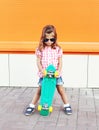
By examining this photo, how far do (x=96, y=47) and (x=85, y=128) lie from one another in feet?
8.87

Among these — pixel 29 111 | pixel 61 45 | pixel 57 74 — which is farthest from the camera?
pixel 61 45

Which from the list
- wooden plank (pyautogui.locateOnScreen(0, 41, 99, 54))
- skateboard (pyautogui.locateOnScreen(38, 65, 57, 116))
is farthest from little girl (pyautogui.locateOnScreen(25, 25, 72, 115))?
wooden plank (pyautogui.locateOnScreen(0, 41, 99, 54))

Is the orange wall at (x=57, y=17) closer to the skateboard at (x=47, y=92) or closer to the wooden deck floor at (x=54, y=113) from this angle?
the wooden deck floor at (x=54, y=113)

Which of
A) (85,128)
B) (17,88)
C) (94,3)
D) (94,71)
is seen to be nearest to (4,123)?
(85,128)

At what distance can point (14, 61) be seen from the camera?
289 inches

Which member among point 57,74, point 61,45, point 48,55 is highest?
point 61,45

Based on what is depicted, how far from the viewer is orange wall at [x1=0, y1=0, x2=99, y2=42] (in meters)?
7.23

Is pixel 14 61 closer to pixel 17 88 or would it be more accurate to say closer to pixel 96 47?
pixel 17 88

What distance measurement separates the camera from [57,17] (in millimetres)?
7266

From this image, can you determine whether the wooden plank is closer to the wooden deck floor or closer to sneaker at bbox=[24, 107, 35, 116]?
the wooden deck floor

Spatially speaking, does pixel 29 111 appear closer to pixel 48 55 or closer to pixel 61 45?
pixel 48 55

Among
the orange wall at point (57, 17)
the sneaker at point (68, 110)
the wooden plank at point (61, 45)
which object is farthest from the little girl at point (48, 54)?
the orange wall at point (57, 17)

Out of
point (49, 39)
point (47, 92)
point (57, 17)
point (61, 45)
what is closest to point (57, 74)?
point (47, 92)

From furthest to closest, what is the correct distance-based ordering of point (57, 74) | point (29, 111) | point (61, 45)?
point (61, 45), point (29, 111), point (57, 74)
